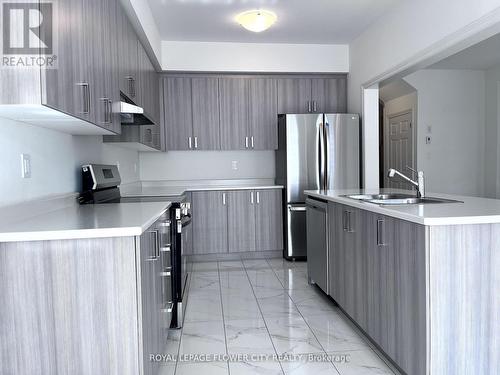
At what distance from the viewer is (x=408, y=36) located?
341 cm

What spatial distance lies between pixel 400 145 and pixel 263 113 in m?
2.62

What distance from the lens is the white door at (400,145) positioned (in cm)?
590

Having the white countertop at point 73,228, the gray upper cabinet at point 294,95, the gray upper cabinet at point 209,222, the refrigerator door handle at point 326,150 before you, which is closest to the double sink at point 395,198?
the white countertop at point 73,228

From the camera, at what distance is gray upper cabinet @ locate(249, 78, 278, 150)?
16.0ft

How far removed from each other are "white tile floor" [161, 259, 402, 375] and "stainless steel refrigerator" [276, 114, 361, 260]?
1.16m

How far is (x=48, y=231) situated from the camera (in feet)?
4.49

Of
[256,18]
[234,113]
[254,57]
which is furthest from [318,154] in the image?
[256,18]

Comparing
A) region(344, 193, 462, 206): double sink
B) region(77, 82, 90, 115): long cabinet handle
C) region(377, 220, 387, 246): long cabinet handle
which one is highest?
region(77, 82, 90, 115): long cabinet handle

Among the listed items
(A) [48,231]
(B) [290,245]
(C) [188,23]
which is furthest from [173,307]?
(C) [188,23]

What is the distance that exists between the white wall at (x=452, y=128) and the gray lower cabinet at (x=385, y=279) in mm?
3642

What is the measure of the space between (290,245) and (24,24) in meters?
3.71

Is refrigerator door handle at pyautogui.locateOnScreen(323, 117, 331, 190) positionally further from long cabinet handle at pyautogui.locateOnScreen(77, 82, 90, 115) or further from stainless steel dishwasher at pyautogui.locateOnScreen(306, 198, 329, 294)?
long cabinet handle at pyautogui.locateOnScreen(77, 82, 90, 115)

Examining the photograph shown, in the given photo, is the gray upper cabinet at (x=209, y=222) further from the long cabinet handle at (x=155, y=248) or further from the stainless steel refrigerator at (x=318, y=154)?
the long cabinet handle at (x=155, y=248)

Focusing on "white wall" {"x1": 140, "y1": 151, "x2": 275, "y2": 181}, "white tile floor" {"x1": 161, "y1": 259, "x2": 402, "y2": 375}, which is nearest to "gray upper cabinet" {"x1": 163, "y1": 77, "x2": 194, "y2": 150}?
"white wall" {"x1": 140, "y1": 151, "x2": 275, "y2": 181}
